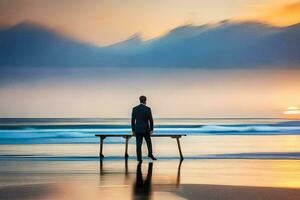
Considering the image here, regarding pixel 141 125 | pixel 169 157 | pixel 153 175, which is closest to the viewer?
pixel 153 175

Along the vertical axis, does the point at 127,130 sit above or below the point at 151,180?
above

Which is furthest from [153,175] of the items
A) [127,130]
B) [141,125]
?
[127,130]

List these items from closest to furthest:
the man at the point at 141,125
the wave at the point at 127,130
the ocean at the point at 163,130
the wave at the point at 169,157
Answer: the man at the point at 141,125 < the wave at the point at 169,157 < the ocean at the point at 163,130 < the wave at the point at 127,130

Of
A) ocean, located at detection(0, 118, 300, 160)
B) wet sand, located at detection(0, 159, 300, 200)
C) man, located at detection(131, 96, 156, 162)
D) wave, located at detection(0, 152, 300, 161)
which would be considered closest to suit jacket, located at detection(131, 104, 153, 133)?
man, located at detection(131, 96, 156, 162)

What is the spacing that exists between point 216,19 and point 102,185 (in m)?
17.0

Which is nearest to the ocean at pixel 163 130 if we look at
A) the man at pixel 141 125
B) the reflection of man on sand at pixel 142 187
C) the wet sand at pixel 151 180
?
the man at pixel 141 125

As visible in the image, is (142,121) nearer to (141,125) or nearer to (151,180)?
(141,125)

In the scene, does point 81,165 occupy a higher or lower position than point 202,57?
lower

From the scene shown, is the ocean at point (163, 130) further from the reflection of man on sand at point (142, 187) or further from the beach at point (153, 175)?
the reflection of man on sand at point (142, 187)

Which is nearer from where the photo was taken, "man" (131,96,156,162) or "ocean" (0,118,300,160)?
"man" (131,96,156,162)

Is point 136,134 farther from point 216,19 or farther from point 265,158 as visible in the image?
point 216,19

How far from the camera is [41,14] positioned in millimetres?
28641

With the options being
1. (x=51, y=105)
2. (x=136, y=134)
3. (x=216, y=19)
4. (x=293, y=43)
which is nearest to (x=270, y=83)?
(x=293, y=43)

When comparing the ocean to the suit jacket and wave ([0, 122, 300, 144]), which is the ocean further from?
the suit jacket
